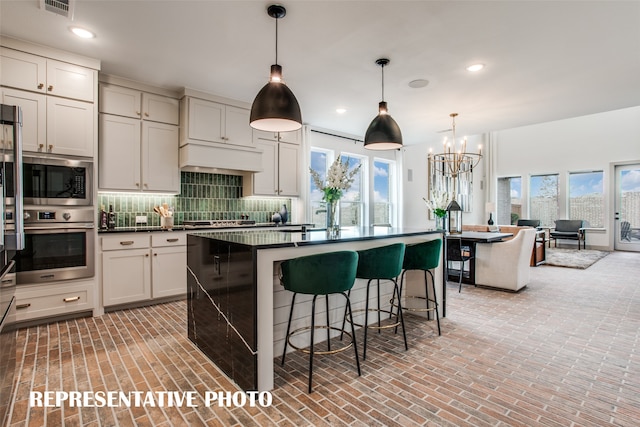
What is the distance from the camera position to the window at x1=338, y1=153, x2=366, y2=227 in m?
6.73

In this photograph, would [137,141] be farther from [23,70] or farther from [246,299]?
[246,299]

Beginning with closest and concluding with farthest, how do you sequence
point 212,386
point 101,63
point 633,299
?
point 212,386
point 101,63
point 633,299

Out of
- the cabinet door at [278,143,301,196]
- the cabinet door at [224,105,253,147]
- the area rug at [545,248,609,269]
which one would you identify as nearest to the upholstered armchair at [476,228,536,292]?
the area rug at [545,248,609,269]

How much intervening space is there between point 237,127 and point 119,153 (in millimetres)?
1513

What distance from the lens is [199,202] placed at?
4.69 metres

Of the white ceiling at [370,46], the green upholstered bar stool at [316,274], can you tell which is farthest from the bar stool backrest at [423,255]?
the white ceiling at [370,46]

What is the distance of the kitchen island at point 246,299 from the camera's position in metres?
1.99

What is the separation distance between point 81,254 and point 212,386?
224 centimetres

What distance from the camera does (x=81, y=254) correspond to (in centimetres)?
330

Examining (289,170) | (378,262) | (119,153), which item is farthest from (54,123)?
(378,262)

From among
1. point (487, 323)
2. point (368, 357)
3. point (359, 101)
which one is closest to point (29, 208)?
point (368, 357)

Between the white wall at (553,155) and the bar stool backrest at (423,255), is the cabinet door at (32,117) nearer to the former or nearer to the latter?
the bar stool backrest at (423,255)

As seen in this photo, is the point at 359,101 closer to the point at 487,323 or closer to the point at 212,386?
the point at 487,323

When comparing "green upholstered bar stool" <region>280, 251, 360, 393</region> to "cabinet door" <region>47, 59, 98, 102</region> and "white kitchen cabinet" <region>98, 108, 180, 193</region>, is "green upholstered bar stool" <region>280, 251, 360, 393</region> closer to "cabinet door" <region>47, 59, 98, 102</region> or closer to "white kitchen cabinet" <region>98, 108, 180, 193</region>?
"white kitchen cabinet" <region>98, 108, 180, 193</region>
